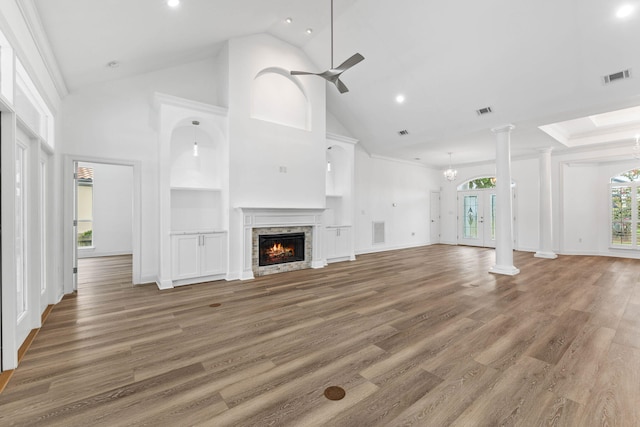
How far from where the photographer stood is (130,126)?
4.98 m

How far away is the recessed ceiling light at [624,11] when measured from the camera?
142 inches

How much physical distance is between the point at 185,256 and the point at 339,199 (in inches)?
164

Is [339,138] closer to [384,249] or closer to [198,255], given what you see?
[384,249]

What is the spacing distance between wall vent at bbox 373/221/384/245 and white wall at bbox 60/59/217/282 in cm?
595

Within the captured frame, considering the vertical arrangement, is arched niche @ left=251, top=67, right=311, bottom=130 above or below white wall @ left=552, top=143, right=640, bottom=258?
above

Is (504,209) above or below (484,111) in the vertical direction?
below

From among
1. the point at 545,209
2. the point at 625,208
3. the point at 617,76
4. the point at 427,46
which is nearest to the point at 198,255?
the point at 427,46

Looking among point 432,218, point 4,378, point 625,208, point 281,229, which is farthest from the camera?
point 432,218

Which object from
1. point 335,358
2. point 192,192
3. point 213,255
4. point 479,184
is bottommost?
point 335,358

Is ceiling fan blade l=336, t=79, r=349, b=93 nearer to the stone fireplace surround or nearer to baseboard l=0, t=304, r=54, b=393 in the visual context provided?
the stone fireplace surround

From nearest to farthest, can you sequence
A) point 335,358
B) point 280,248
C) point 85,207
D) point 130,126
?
1. point 335,358
2. point 130,126
3. point 280,248
4. point 85,207

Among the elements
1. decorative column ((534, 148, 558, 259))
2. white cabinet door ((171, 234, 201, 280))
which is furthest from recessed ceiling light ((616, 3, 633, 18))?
white cabinet door ((171, 234, 201, 280))

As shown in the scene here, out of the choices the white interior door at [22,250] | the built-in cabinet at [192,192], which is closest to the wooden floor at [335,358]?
the white interior door at [22,250]

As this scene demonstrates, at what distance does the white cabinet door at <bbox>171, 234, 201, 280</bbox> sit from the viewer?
15.7 ft
